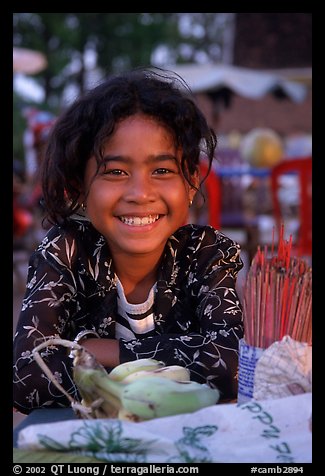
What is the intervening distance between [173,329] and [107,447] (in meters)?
0.75

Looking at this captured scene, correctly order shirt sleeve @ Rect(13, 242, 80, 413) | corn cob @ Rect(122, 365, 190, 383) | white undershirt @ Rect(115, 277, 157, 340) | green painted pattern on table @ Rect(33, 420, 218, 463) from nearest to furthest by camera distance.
Answer: 1. green painted pattern on table @ Rect(33, 420, 218, 463)
2. corn cob @ Rect(122, 365, 190, 383)
3. shirt sleeve @ Rect(13, 242, 80, 413)
4. white undershirt @ Rect(115, 277, 157, 340)

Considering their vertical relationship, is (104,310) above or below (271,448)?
above

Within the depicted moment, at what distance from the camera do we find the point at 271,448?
0.95 metres

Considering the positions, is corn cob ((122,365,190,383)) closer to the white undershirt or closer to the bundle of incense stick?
the bundle of incense stick

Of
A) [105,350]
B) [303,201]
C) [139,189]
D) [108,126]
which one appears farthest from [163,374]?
[303,201]

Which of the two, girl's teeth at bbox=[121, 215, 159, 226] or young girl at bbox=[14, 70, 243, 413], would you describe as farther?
girl's teeth at bbox=[121, 215, 159, 226]

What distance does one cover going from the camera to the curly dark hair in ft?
5.37

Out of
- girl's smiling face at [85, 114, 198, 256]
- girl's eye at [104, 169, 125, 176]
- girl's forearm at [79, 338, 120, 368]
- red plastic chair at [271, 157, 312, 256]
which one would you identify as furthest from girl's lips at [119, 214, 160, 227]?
red plastic chair at [271, 157, 312, 256]

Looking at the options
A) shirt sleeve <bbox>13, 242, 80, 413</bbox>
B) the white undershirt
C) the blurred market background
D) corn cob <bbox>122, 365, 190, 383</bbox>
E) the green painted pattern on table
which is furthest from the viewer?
the blurred market background

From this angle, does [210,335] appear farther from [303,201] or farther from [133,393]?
[303,201]

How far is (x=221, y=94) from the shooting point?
8945 millimetres

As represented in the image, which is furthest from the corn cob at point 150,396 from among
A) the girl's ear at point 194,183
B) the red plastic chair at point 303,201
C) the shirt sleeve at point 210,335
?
the red plastic chair at point 303,201
